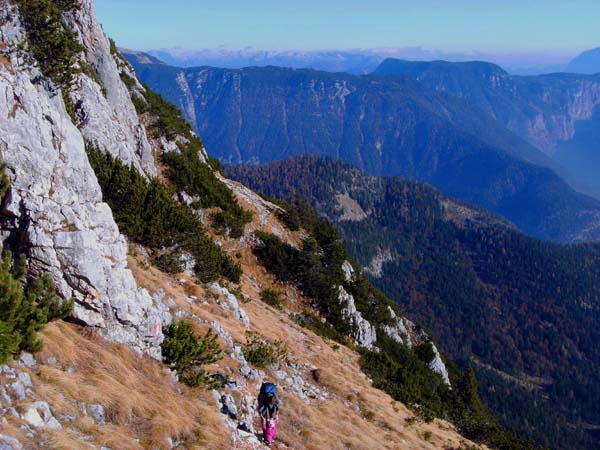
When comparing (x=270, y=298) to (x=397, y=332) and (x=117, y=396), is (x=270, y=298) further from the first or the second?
(x=397, y=332)

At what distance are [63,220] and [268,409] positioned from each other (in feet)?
39.7

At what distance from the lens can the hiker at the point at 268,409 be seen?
17.6 metres

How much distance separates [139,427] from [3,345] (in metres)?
5.33

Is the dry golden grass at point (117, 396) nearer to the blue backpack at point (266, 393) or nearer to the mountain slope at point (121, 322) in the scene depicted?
the mountain slope at point (121, 322)

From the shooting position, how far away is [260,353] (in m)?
26.2

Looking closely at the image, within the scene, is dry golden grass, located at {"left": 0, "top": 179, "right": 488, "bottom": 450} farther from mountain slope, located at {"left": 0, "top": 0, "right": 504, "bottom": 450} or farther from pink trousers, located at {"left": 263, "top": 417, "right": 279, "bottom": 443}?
pink trousers, located at {"left": 263, "top": 417, "right": 279, "bottom": 443}

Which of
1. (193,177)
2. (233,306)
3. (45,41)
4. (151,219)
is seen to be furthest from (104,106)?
(233,306)

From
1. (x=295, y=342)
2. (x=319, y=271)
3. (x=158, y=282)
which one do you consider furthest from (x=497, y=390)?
(x=158, y=282)

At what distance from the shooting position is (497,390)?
19512 centimetres

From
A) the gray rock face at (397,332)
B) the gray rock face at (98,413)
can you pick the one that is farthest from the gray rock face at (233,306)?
the gray rock face at (397,332)

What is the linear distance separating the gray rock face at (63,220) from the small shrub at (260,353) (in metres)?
7.52

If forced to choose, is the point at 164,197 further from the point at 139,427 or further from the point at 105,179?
the point at 139,427

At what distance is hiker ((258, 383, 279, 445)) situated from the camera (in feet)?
57.9

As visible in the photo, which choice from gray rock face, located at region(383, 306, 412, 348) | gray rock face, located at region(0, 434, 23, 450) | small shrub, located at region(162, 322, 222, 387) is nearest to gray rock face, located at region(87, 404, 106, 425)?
gray rock face, located at region(0, 434, 23, 450)
